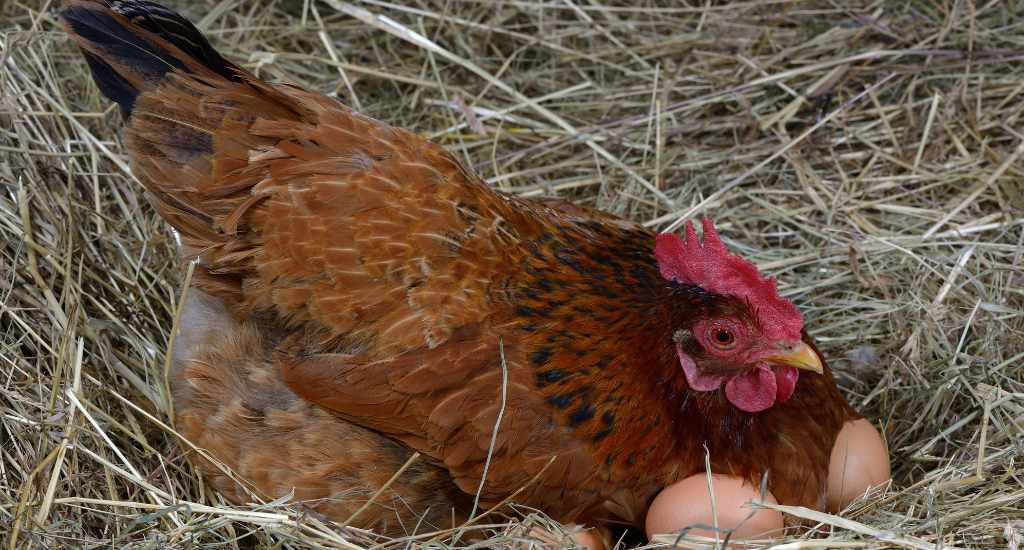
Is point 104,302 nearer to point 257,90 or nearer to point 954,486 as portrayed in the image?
point 257,90

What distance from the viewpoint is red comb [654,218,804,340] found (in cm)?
215

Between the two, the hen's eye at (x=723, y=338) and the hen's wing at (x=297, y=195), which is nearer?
the hen's eye at (x=723, y=338)

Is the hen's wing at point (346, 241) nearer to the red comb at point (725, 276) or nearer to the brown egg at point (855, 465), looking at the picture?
the red comb at point (725, 276)

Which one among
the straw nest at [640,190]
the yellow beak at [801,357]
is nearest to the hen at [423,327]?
the yellow beak at [801,357]

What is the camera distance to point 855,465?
8.11ft

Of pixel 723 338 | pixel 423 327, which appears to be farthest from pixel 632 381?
pixel 423 327

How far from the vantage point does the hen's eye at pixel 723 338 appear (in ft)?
7.14

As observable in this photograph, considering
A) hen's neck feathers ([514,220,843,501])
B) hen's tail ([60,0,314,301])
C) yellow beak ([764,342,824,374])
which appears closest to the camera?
yellow beak ([764,342,824,374])

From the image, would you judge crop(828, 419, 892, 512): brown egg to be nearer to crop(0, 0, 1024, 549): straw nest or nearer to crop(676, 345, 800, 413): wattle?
crop(0, 0, 1024, 549): straw nest

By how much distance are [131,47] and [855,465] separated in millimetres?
2149

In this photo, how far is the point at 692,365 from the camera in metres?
2.24

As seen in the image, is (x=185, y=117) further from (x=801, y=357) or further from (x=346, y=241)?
(x=801, y=357)

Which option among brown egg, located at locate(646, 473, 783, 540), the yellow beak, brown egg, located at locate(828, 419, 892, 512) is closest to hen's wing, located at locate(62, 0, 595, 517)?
brown egg, located at locate(646, 473, 783, 540)

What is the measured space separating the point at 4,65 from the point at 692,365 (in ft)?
7.86
